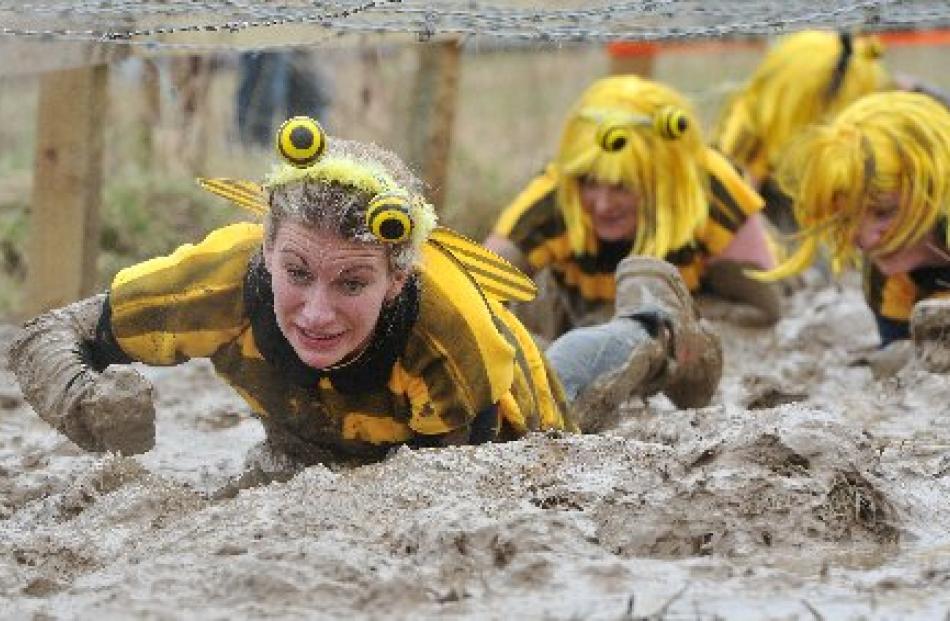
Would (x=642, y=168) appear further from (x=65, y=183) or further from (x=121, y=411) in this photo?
(x=121, y=411)

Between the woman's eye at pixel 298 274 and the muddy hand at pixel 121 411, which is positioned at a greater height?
the woman's eye at pixel 298 274

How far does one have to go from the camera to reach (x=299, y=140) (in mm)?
4121

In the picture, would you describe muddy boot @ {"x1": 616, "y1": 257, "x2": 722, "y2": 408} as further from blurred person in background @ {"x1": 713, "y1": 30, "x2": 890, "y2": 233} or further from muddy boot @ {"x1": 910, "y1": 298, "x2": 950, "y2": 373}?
blurred person in background @ {"x1": 713, "y1": 30, "x2": 890, "y2": 233}

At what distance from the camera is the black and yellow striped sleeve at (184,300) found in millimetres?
4430

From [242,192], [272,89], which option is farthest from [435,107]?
[242,192]

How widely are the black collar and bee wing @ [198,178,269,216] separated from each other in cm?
13

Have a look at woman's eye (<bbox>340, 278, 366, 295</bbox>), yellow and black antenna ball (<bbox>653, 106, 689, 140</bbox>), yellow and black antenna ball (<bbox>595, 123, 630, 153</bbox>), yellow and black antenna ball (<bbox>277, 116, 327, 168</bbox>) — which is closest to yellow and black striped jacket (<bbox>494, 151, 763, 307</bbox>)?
yellow and black antenna ball (<bbox>653, 106, 689, 140</bbox>)

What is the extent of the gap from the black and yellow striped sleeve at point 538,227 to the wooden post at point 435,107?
686mm

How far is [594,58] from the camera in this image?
14797 millimetres

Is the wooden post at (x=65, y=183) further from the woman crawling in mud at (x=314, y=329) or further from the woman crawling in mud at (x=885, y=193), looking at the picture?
the woman crawling in mud at (x=885, y=193)

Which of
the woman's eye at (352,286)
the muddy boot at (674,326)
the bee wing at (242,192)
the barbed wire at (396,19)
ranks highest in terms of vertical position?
the barbed wire at (396,19)

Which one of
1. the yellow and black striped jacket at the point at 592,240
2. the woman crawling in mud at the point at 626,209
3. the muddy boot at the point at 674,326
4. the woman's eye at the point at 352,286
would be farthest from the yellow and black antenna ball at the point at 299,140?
the yellow and black striped jacket at the point at 592,240

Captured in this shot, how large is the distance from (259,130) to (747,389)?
4288 mm

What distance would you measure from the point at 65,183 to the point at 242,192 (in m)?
2.08
